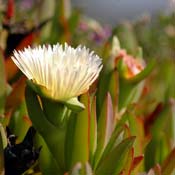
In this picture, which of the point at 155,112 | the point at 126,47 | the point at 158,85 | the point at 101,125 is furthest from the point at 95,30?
the point at 101,125

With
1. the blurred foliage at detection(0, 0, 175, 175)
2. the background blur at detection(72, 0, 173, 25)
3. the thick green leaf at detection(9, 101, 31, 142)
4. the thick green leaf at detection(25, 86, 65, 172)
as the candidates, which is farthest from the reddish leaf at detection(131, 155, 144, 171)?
the background blur at detection(72, 0, 173, 25)

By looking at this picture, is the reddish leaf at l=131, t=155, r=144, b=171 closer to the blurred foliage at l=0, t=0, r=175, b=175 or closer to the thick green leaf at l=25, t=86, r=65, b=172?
the blurred foliage at l=0, t=0, r=175, b=175

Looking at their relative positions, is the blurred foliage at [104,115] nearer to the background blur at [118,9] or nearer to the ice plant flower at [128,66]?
the ice plant flower at [128,66]

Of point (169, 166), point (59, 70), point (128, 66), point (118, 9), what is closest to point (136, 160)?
point (169, 166)

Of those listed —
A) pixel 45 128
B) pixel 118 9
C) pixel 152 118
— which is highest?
pixel 45 128

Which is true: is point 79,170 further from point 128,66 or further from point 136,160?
point 128,66

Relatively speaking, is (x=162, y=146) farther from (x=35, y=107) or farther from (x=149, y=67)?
(x=35, y=107)

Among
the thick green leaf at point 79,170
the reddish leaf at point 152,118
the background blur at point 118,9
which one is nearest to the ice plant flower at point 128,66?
the reddish leaf at point 152,118
